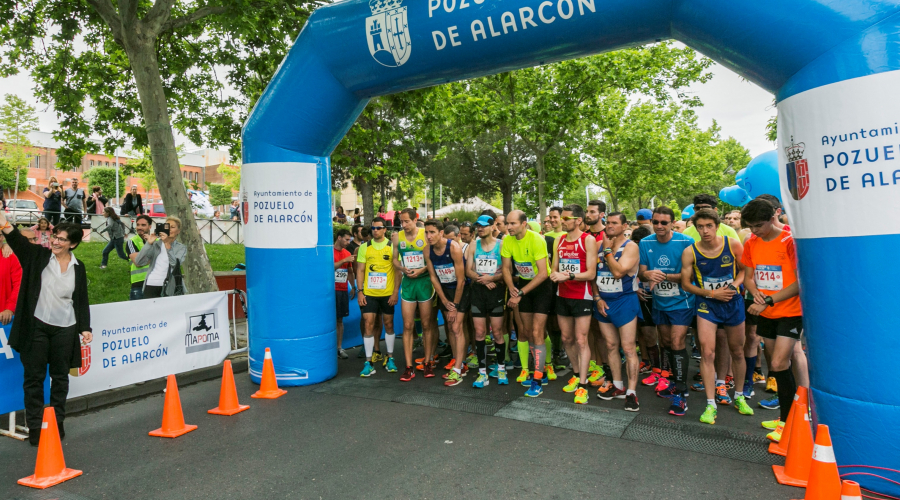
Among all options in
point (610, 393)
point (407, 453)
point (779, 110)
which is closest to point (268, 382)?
point (407, 453)

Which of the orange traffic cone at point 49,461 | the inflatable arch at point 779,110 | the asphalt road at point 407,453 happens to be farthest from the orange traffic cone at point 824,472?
the orange traffic cone at point 49,461

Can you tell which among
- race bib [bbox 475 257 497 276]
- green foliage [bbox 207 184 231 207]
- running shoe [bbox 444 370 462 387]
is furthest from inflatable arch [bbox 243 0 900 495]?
green foliage [bbox 207 184 231 207]

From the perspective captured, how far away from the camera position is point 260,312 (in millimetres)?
6770

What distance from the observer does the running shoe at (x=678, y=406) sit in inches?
206

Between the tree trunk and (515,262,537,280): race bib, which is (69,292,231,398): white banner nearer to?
the tree trunk

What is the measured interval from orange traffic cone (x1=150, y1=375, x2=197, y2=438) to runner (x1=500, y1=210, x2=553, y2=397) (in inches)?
137

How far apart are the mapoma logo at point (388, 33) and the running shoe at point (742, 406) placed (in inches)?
185

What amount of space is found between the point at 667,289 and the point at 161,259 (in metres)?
6.24

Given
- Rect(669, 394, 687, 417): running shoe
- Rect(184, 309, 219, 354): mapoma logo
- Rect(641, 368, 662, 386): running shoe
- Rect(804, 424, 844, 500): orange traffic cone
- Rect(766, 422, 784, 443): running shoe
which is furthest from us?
Rect(184, 309, 219, 354): mapoma logo

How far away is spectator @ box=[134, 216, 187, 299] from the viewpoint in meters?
7.23

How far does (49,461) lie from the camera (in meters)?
4.07

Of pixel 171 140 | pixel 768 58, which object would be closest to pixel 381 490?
pixel 768 58

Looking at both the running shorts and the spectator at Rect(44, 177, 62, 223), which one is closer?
the running shorts

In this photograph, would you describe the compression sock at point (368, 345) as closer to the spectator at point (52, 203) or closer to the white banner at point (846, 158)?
the white banner at point (846, 158)
